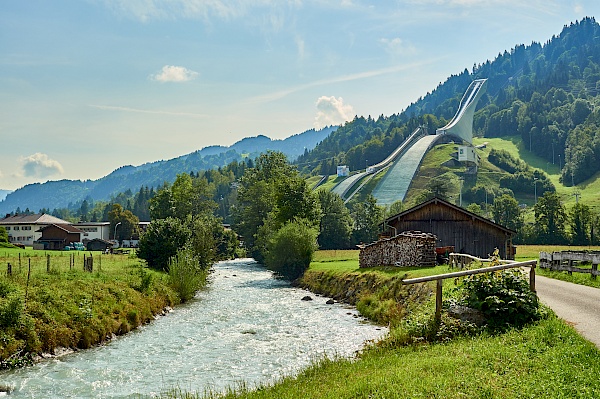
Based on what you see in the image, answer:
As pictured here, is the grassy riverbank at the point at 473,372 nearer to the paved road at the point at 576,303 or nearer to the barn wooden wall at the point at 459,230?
the paved road at the point at 576,303

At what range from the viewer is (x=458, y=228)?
156ft

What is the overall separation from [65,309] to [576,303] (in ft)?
73.6

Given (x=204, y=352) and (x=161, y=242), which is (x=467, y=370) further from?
(x=161, y=242)

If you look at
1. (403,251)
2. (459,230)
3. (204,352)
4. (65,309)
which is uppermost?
(459,230)

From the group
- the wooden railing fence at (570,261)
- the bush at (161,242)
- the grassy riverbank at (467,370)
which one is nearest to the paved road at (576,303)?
the grassy riverbank at (467,370)

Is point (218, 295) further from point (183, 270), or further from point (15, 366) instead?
point (15, 366)

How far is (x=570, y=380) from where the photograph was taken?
426 inches

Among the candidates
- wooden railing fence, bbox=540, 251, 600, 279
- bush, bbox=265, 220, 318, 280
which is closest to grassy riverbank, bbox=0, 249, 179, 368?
wooden railing fence, bbox=540, 251, 600, 279

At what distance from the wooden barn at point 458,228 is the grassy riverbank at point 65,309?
2334 centimetres

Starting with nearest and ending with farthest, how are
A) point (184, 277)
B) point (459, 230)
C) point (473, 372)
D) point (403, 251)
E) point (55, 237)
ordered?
point (473, 372), point (403, 251), point (184, 277), point (459, 230), point (55, 237)

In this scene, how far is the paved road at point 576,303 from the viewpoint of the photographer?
15.0 meters

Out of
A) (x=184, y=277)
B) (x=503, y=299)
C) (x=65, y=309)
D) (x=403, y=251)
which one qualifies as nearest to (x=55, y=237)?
(x=184, y=277)

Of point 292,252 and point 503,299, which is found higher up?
point 503,299

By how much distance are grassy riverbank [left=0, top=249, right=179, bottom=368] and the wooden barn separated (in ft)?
76.6
